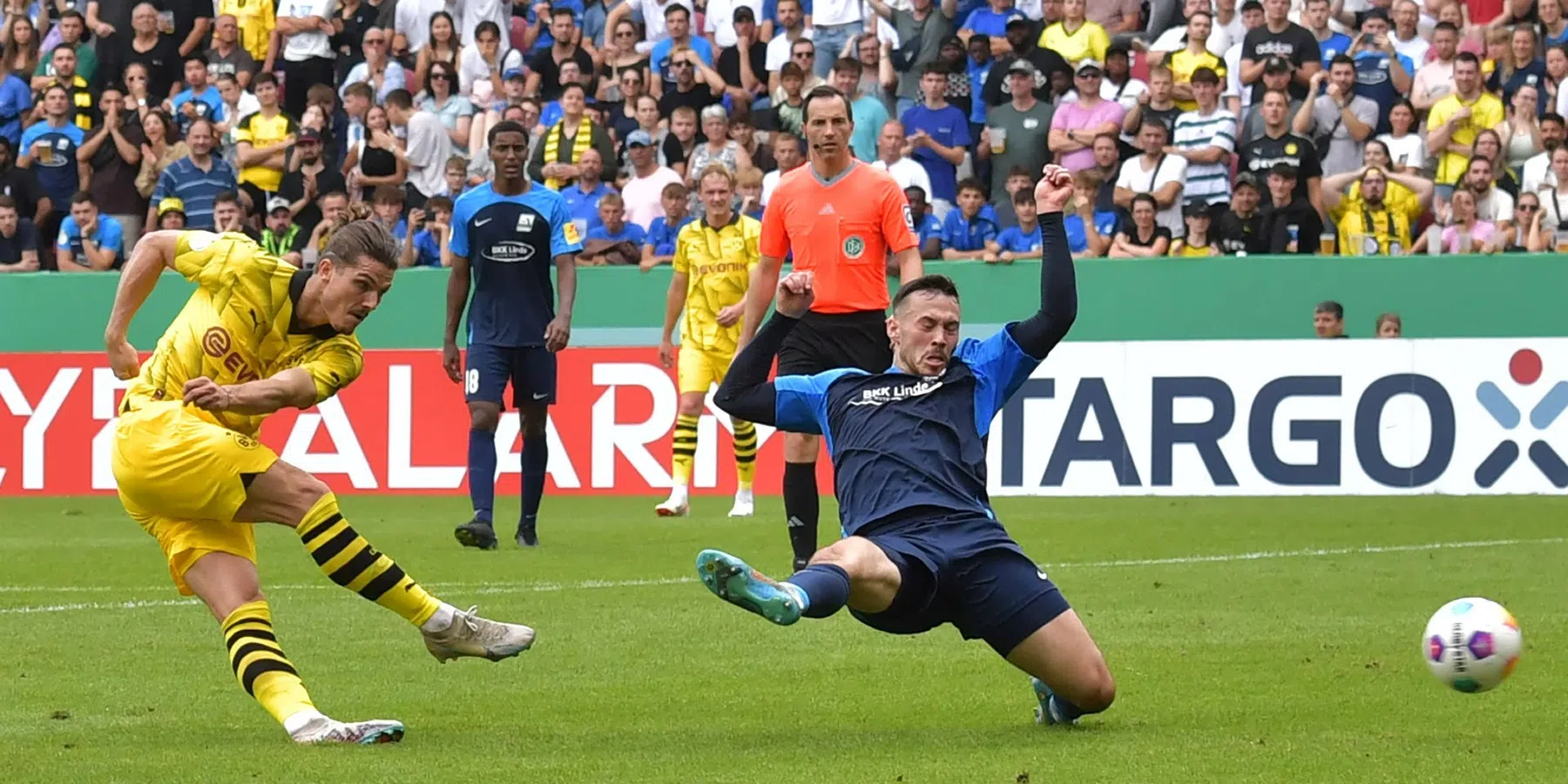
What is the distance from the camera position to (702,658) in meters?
8.35

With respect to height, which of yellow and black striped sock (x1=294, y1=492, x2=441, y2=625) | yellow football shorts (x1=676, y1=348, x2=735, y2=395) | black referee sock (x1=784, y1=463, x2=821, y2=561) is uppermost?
yellow and black striped sock (x1=294, y1=492, x2=441, y2=625)

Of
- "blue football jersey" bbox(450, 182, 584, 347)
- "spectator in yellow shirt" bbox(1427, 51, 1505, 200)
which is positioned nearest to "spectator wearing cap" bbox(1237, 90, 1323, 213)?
"spectator in yellow shirt" bbox(1427, 51, 1505, 200)

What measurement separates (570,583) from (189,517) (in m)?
4.36

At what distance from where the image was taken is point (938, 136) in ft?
65.2

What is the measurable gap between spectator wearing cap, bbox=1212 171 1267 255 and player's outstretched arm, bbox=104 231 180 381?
12.4 m

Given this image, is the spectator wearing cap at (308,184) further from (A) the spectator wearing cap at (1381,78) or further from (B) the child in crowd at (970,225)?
(A) the spectator wearing cap at (1381,78)

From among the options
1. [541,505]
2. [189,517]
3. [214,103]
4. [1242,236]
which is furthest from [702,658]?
[214,103]

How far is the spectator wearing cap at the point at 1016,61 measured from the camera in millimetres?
19906

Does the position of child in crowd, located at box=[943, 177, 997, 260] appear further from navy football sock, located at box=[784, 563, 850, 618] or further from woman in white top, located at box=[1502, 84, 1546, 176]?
navy football sock, located at box=[784, 563, 850, 618]

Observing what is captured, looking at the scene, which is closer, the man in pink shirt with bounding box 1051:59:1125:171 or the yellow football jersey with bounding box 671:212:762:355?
the yellow football jersey with bounding box 671:212:762:355

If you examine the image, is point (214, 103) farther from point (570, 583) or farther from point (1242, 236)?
point (570, 583)

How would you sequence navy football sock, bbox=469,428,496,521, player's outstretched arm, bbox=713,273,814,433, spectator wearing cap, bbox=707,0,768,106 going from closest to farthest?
player's outstretched arm, bbox=713,273,814,433 → navy football sock, bbox=469,428,496,521 → spectator wearing cap, bbox=707,0,768,106

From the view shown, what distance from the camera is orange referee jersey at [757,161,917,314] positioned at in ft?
34.0

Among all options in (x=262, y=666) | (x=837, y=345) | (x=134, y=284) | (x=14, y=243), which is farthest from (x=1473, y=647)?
(x=14, y=243)
